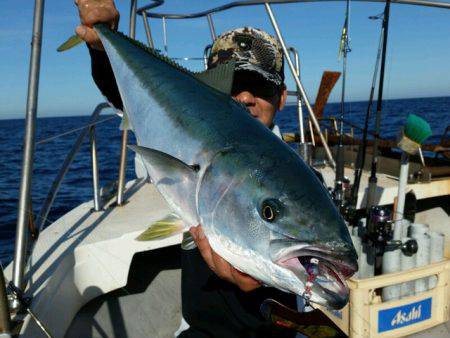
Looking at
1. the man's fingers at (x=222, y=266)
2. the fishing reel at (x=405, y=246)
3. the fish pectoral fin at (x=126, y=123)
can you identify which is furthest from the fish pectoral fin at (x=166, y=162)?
the fishing reel at (x=405, y=246)

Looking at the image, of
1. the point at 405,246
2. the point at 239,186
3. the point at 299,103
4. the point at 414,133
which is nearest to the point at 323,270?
the point at 239,186

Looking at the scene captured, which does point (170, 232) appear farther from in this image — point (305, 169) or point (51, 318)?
point (51, 318)

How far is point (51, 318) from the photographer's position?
2.69 meters

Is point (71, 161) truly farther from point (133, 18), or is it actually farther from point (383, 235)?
point (383, 235)

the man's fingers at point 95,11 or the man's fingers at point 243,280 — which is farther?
the man's fingers at point 95,11

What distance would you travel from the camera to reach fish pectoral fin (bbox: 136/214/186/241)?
1.45 metres

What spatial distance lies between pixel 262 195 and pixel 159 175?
16.8 inches

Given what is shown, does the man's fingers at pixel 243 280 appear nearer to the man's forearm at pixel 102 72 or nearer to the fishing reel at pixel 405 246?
the man's forearm at pixel 102 72

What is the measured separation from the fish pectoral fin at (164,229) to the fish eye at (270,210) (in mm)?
395

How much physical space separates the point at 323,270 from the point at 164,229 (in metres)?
0.61

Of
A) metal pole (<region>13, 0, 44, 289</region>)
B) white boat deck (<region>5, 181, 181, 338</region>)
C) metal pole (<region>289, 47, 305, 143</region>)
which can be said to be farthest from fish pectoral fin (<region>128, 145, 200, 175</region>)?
metal pole (<region>289, 47, 305, 143</region>)

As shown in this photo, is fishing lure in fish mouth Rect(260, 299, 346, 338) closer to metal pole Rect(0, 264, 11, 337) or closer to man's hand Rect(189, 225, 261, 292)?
man's hand Rect(189, 225, 261, 292)

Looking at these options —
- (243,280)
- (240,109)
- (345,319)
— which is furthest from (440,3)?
(243,280)

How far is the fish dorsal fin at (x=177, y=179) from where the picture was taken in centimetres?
136
